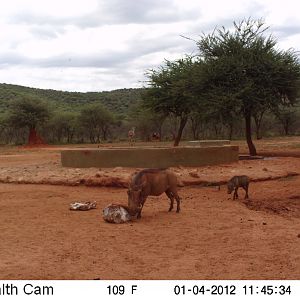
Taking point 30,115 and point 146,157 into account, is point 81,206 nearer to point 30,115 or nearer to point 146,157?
point 146,157

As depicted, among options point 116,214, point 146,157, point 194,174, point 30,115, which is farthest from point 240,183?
point 30,115

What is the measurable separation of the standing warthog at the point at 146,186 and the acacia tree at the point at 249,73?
38.9 feet

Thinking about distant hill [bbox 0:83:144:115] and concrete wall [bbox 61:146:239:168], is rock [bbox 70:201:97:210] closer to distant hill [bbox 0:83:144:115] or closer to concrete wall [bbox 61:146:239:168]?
concrete wall [bbox 61:146:239:168]

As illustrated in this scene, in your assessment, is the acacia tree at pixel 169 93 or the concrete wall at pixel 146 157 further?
the acacia tree at pixel 169 93

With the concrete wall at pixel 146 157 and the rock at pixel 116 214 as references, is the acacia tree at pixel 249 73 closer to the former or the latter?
the concrete wall at pixel 146 157

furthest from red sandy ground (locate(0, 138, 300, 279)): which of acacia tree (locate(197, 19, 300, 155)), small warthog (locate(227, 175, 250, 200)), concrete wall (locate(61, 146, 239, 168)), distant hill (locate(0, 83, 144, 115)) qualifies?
distant hill (locate(0, 83, 144, 115))

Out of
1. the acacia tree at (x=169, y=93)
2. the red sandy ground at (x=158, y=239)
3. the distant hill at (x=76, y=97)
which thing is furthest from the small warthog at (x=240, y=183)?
the distant hill at (x=76, y=97)

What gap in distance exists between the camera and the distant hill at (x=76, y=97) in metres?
67.8

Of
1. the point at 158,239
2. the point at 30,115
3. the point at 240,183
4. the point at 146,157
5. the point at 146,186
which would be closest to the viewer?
the point at 158,239

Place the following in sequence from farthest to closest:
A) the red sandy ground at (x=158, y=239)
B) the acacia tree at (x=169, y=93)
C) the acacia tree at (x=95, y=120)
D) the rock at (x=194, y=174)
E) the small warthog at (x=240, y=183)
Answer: the acacia tree at (x=95, y=120) < the acacia tree at (x=169, y=93) < the rock at (x=194, y=174) < the small warthog at (x=240, y=183) < the red sandy ground at (x=158, y=239)

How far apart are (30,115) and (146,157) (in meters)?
31.1

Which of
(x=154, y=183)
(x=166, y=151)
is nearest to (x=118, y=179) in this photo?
(x=166, y=151)

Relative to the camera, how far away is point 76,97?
2936 inches

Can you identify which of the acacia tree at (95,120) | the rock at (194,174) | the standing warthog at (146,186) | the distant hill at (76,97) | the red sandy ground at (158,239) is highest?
the distant hill at (76,97)
